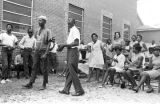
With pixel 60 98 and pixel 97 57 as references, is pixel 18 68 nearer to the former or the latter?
pixel 97 57

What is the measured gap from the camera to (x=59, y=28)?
1264 cm

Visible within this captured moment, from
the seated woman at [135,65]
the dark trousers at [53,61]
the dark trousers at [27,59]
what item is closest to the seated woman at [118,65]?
the seated woman at [135,65]

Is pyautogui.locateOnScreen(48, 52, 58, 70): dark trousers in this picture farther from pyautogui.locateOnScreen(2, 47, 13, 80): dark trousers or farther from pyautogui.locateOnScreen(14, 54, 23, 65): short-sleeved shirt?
pyautogui.locateOnScreen(2, 47, 13, 80): dark trousers

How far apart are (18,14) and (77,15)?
4426mm

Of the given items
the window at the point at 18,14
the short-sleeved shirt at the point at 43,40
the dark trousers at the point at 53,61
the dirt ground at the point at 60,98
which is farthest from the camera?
the dark trousers at the point at 53,61

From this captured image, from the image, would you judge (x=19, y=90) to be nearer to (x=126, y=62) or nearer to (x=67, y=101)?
(x=67, y=101)

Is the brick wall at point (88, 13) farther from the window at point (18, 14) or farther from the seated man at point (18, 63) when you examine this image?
the seated man at point (18, 63)

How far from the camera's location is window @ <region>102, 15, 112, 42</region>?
17.3 meters

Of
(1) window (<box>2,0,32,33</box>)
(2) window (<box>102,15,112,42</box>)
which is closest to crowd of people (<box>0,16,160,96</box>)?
(1) window (<box>2,0,32,33</box>)

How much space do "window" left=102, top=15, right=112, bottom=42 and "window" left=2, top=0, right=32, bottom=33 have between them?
7321 millimetres

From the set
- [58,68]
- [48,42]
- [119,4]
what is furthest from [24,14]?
[119,4]

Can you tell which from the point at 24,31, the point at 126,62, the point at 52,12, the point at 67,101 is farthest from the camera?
the point at 52,12

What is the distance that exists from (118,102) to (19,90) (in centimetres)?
267

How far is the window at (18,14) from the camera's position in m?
9.89
